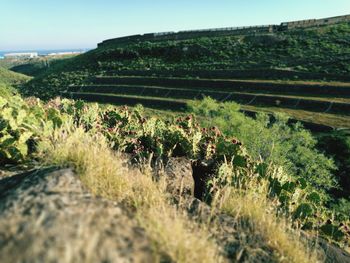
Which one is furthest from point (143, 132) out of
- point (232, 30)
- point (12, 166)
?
point (232, 30)

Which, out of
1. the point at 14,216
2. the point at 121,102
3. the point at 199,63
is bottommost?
the point at 121,102

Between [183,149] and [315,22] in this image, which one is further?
[315,22]

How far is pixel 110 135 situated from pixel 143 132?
3.59ft

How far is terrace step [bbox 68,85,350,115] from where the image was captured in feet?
136

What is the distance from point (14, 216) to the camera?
3.02 metres

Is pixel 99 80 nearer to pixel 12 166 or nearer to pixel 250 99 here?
pixel 250 99

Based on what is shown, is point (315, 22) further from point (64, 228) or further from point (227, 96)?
point (64, 228)

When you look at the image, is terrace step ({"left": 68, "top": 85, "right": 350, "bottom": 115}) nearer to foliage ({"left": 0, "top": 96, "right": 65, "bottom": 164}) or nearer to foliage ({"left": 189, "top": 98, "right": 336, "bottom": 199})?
foliage ({"left": 189, "top": 98, "right": 336, "bottom": 199})

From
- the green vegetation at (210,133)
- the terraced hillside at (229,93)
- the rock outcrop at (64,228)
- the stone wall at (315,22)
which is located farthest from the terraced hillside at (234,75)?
the rock outcrop at (64,228)

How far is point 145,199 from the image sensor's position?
13.2ft

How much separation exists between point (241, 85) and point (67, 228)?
51.3 meters

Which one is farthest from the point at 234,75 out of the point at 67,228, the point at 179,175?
the point at 67,228

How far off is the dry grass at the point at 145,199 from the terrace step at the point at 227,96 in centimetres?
4063

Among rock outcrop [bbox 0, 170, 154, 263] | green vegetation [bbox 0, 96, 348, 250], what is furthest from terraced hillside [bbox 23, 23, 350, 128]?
rock outcrop [bbox 0, 170, 154, 263]
